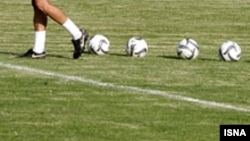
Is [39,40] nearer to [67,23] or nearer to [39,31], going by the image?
[39,31]

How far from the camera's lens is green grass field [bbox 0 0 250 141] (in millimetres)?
12633

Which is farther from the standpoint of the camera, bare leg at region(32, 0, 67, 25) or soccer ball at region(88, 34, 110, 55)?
soccer ball at region(88, 34, 110, 55)

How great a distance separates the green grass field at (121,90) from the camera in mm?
12633

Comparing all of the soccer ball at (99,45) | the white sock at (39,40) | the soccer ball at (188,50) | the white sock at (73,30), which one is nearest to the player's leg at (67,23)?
the white sock at (73,30)

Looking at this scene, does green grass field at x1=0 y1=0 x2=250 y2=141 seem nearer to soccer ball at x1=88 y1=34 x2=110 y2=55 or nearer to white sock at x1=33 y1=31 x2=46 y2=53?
soccer ball at x1=88 y1=34 x2=110 y2=55

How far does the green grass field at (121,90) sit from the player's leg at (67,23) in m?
0.26

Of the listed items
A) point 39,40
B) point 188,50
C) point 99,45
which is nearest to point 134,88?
point 39,40

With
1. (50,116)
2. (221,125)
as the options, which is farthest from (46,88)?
(221,125)

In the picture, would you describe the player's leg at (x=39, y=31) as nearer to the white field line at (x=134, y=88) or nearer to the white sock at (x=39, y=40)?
the white sock at (x=39, y=40)

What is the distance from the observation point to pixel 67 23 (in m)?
19.0

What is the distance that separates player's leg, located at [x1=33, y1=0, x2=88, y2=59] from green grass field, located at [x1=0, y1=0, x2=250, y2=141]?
0.26 meters

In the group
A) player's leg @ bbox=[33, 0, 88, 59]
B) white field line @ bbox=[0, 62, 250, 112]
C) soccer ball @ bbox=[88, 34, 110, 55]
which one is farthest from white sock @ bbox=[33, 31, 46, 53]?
soccer ball @ bbox=[88, 34, 110, 55]

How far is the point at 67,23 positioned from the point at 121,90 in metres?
3.68

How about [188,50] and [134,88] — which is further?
[188,50]
